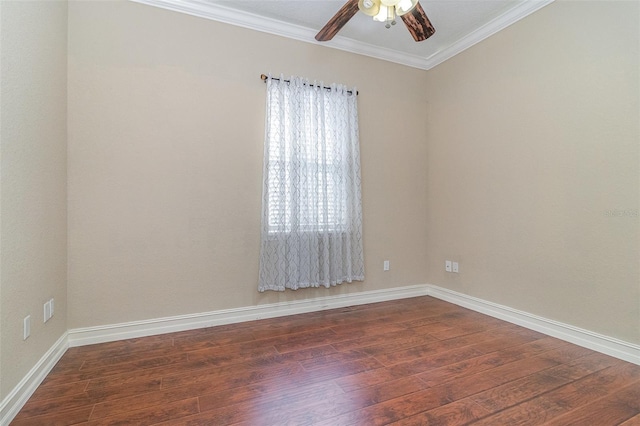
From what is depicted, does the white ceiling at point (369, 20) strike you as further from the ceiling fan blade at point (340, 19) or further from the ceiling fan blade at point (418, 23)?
the ceiling fan blade at point (418, 23)

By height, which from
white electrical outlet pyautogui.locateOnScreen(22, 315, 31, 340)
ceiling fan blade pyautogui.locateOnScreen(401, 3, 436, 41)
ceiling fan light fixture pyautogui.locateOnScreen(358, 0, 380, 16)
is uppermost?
ceiling fan blade pyautogui.locateOnScreen(401, 3, 436, 41)

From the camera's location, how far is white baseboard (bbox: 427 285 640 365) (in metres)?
2.12

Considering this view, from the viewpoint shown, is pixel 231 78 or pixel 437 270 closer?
pixel 231 78

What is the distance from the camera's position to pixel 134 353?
2213mm

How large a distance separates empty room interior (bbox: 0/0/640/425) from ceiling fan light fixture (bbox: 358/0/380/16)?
3.60ft

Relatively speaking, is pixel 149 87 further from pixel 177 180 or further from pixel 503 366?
pixel 503 366

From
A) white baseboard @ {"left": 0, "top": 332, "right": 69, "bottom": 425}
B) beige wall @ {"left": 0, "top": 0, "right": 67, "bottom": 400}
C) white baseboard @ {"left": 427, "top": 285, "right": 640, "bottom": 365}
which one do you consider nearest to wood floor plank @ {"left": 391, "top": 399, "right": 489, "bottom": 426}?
white baseboard @ {"left": 427, "top": 285, "right": 640, "bottom": 365}

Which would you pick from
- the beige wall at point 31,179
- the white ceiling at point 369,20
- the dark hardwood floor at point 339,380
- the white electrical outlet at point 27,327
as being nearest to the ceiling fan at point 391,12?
the white ceiling at point 369,20

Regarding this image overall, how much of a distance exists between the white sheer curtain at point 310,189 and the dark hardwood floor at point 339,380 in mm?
622

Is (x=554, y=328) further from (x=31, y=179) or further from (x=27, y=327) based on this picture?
(x=31, y=179)

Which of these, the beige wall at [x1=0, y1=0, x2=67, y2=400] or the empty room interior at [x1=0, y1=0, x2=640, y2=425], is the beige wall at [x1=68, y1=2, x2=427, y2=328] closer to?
the empty room interior at [x1=0, y1=0, x2=640, y2=425]

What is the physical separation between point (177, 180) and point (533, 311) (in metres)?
3.32

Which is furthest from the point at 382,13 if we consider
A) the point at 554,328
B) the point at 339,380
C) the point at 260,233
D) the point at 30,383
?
the point at 30,383

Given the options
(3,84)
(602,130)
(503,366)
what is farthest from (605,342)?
(3,84)
